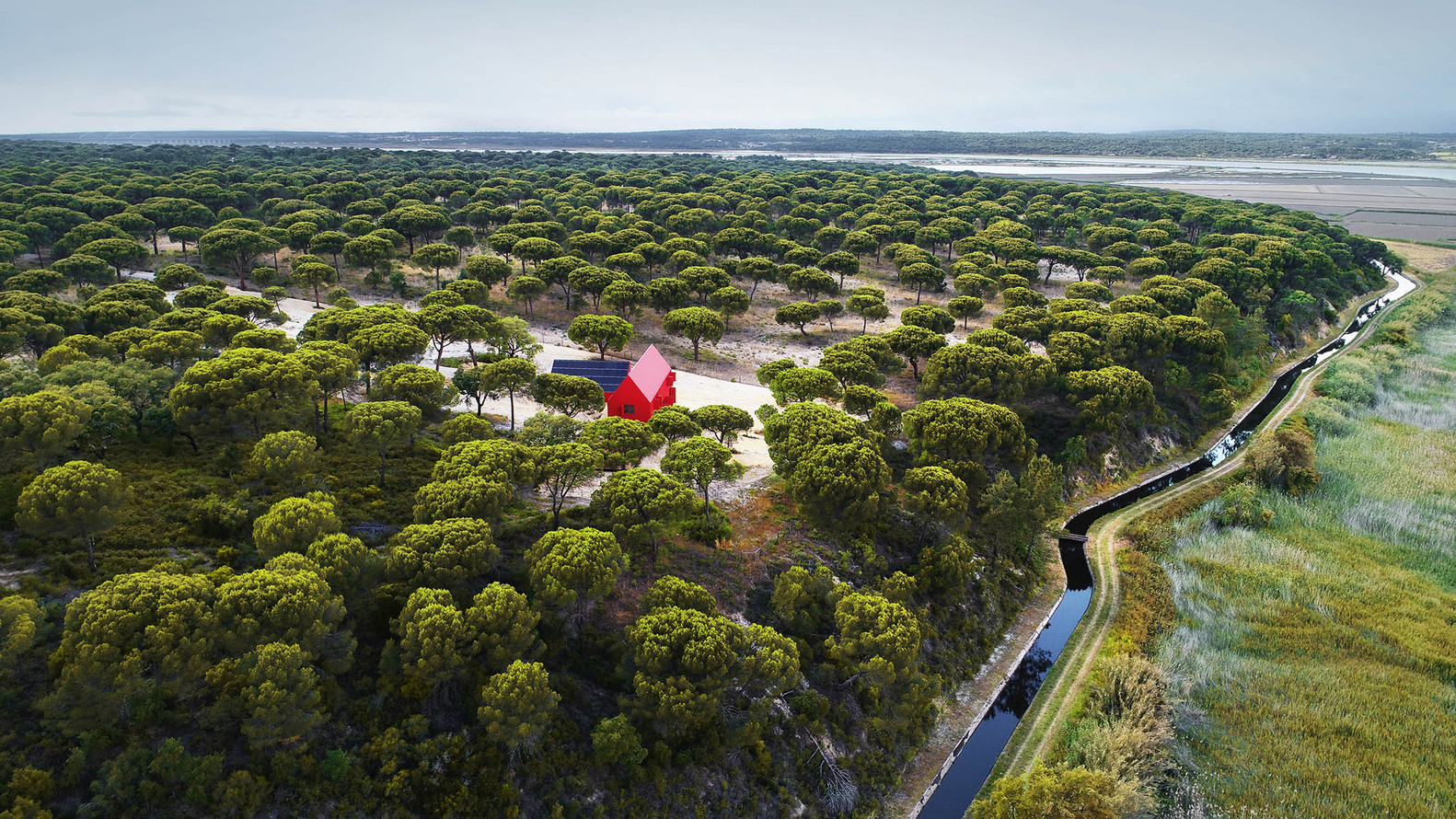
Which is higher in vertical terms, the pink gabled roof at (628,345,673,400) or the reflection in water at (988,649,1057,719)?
the pink gabled roof at (628,345,673,400)

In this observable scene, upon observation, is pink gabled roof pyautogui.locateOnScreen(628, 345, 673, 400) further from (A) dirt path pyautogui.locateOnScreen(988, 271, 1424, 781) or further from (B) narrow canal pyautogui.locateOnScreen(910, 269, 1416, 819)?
(A) dirt path pyautogui.locateOnScreen(988, 271, 1424, 781)

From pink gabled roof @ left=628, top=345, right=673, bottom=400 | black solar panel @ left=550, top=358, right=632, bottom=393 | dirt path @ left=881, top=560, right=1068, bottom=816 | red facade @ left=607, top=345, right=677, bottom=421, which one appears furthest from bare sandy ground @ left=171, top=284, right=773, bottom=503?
dirt path @ left=881, top=560, right=1068, bottom=816

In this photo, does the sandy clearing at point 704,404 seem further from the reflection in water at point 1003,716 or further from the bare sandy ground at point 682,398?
the reflection in water at point 1003,716

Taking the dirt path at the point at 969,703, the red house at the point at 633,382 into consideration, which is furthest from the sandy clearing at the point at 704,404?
the dirt path at the point at 969,703

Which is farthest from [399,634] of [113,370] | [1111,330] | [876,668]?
[1111,330]

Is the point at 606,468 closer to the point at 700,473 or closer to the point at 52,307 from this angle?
the point at 700,473

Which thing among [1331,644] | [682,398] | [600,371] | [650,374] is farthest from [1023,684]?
[600,371]
